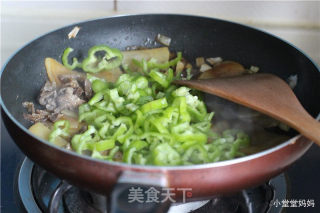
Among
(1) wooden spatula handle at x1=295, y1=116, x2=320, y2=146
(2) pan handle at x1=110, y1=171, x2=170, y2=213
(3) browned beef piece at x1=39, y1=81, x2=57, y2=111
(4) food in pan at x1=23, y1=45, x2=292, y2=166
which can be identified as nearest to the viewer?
(2) pan handle at x1=110, y1=171, x2=170, y2=213

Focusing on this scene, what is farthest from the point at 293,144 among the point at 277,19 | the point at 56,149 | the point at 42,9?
the point at 42,9

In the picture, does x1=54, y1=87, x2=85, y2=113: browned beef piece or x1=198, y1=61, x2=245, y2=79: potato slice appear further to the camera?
x1=198, y1=61, x2=245, y2=79: potato slice

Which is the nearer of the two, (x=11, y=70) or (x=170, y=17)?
(x=11, y=70)

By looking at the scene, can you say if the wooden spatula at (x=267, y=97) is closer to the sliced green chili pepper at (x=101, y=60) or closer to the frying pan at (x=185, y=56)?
the frying pan at (x=185, y=56)

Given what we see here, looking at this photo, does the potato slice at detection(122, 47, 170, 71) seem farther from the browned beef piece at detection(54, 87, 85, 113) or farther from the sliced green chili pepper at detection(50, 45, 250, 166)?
the browned beef piece at detection(54, 87, 85, 113)

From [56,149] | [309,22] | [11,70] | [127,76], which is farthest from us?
[309,22]

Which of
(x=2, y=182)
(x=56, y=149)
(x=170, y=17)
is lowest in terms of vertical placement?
(x=2, y=182)

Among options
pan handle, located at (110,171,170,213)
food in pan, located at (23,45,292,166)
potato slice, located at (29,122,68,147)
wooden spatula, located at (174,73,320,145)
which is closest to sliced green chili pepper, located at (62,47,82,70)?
food in pan, located at (23,45,292,166)

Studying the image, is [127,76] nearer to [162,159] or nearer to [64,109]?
[64,109]
